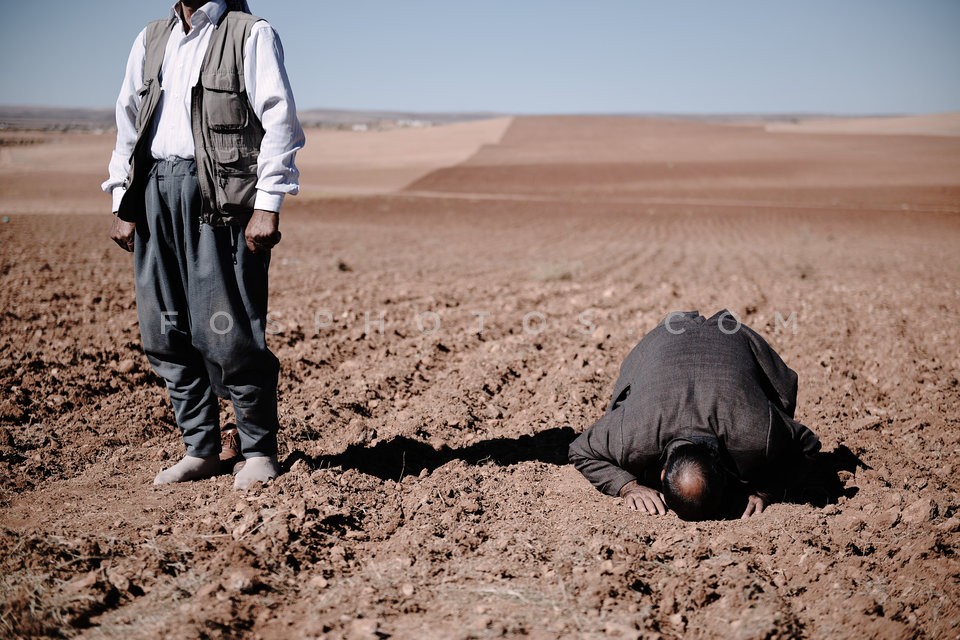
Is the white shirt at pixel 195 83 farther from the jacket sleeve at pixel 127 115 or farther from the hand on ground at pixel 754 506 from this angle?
the hand on ground at pixel 754 506

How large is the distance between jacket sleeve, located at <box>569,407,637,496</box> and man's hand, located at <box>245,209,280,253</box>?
155cm

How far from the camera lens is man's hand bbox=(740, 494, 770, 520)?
311 cm

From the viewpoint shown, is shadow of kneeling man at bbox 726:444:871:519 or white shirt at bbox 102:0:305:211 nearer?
white shirt at bbox 102:0:305:211

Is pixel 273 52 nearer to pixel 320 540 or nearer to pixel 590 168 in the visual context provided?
pixel 320 540

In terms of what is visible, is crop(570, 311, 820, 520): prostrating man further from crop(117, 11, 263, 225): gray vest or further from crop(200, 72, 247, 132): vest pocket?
crop(200, 72, 247, 132): vest pocket

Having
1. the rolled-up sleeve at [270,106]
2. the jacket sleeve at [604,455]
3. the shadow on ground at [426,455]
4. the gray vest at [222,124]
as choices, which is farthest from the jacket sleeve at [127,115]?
the jacket sleeve at [604,455]

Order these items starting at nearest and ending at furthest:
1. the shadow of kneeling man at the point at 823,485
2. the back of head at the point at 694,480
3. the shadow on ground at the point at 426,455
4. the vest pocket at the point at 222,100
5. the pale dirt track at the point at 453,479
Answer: the pale dirt track at the point at 453,479
the vest pocket at the point at 222,100
the back of head at the point at 694,480
the shadow of kneeling man at the point at 823,485
the shadow on ground at the point at 426,455

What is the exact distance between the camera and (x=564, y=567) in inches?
103

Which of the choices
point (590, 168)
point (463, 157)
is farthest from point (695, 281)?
point (463, 157)

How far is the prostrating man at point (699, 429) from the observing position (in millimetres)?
2861

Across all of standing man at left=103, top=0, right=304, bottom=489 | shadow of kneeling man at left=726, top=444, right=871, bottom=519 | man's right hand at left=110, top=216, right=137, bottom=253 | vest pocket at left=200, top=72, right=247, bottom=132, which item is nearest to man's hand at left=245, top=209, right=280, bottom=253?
standing man at left=103, top=0, right=304, bottom=489

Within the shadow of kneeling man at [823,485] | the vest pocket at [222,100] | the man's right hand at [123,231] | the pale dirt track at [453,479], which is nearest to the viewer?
the pale dirt track at [453,479]

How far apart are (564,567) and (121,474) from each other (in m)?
2.05

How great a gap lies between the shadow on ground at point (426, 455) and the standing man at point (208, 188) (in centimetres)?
59
